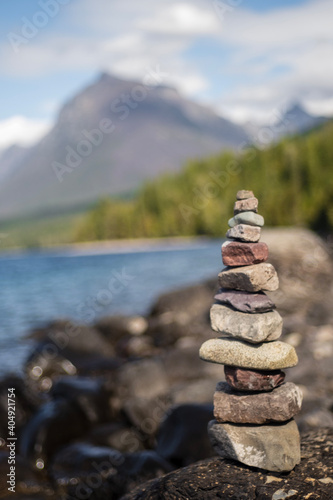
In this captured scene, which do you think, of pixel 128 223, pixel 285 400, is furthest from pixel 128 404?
pixel 128 223

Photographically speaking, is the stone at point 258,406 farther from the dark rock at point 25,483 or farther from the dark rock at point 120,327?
the dark rock at point 120,327

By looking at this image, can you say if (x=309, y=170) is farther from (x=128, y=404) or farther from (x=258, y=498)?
(x=258, y=498)

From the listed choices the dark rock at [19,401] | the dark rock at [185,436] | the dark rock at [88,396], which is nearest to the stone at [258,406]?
the dark rock at [185,436]

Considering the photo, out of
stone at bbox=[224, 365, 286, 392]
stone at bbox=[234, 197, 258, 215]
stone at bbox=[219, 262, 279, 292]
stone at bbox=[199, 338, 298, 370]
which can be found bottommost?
stone at bbox=[224, 365, 286, 392]

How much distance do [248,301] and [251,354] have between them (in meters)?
0.55

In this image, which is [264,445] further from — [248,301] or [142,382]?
[142,382]

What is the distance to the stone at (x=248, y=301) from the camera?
214 inches

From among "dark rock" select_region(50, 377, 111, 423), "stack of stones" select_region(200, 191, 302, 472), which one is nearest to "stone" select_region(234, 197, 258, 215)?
"stack of stones" select_region(200, 191, 302, 472)

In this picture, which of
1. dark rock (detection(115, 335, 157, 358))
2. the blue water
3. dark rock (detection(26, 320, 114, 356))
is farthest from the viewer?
the blue water

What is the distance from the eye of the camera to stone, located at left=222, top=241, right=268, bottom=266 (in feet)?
18.1

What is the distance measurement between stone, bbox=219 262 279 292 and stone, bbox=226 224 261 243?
0.30 meters

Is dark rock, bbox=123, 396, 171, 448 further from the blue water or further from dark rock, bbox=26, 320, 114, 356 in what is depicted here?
the blue water

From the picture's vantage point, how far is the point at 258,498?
16.8 ft

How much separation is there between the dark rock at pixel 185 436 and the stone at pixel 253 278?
12.0 ft
